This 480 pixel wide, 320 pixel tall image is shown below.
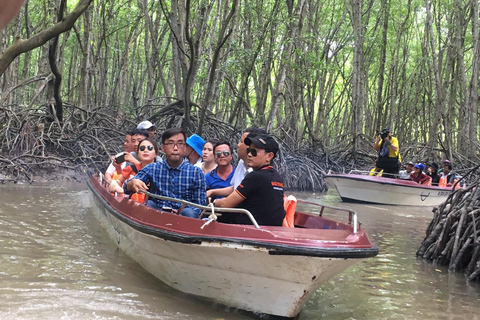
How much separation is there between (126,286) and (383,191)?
9149 mm

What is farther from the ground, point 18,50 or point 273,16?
point 273,16

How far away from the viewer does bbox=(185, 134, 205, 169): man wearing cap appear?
6469 mm

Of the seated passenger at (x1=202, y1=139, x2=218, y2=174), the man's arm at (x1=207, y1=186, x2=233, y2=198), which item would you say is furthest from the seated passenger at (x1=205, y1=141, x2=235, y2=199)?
the seated passenger at (x1=202, y1=139, x2=218, y2=174)

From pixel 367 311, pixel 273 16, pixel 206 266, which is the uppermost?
pixel 273 16

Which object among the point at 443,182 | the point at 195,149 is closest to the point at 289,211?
the point at 195,149

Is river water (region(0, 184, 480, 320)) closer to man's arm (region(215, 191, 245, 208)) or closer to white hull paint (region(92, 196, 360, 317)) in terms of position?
white hull paint (region(92, 196, 360, 317))

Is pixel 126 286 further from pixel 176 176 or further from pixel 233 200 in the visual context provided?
pixel 233 200

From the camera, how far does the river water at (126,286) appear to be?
3.84m

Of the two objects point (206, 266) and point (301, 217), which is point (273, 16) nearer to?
point (301, 217)

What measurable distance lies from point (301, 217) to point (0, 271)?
268cm

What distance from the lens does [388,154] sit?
12500mm

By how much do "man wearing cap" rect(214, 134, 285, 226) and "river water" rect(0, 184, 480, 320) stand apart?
76 centimetres

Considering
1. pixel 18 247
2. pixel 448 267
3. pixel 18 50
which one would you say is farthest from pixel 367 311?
pixel 18 50

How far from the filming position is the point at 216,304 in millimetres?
4043
